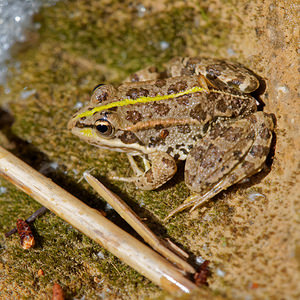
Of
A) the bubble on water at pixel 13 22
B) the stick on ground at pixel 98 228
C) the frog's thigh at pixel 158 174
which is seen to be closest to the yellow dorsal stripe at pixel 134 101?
the frog's thigh at pixel 158 174

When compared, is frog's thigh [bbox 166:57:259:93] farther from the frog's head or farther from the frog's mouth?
the frog's mouth

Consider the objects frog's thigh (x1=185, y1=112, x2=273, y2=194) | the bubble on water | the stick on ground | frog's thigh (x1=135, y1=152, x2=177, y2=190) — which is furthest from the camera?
the bubble on water

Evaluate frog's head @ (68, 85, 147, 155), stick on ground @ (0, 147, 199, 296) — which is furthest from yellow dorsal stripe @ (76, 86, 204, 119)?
stick on ground @ (0, 147, 199, 296)

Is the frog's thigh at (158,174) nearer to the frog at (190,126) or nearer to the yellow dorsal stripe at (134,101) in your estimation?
the frog at (190,126)

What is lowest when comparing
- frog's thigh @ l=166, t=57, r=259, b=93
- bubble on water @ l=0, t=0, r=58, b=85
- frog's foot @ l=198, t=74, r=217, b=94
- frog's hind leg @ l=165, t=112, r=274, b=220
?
frog's hind leg @ l=165, t=112, r=274, b=220

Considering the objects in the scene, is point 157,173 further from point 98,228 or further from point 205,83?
point 205,83

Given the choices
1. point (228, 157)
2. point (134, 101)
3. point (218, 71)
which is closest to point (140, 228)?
point (228, 157)
